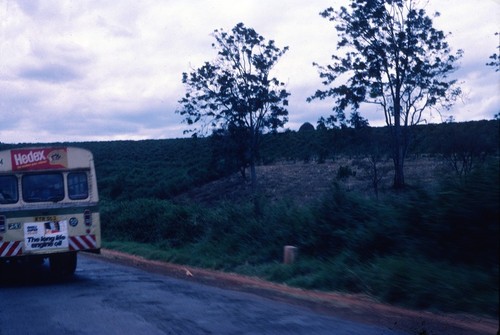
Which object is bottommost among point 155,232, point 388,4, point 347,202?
point 155,232

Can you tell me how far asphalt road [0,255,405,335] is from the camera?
8180 mm

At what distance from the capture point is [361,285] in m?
11.2

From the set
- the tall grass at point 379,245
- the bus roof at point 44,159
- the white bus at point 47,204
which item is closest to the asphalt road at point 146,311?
the white bus at point 47,204

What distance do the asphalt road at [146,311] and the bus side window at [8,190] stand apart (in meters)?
1.89

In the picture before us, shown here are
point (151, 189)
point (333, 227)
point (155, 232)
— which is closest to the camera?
point (333, 227)

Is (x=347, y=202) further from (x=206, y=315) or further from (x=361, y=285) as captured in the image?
(x=206, y=315)

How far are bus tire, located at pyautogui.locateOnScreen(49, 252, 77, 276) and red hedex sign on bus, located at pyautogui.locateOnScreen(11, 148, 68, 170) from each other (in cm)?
217

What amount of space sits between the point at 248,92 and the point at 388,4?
35.9 feet

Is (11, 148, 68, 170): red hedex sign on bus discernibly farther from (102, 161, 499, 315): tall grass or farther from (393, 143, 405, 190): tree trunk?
(393, 143, 405, 190): tree trunk

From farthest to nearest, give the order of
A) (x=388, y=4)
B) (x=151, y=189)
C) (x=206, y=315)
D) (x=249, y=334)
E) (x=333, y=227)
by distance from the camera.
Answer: (x=151, y=189) → (x=388, y=4) → (x=333, y=227) → (x=206, y=315) → (x=249, y=334)

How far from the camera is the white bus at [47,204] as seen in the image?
12.9 m

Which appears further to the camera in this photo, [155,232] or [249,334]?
[155,232]

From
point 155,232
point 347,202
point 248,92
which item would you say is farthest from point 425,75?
point 347,202

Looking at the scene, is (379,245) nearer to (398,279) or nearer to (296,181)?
(398,279)
